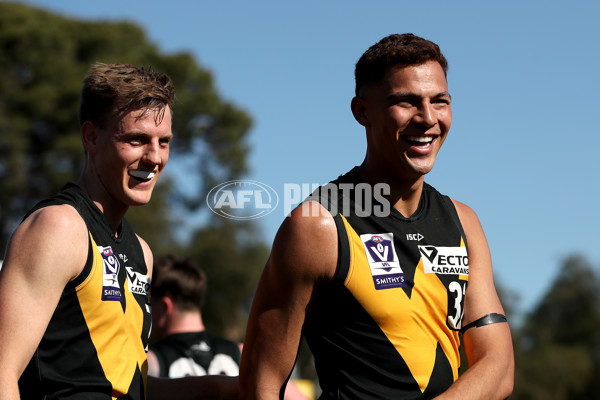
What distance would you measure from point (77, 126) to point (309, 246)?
27785mm

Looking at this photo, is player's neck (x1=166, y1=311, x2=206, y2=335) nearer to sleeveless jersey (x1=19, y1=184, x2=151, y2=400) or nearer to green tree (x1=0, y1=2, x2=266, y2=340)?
sleeveless jersey (x1=19, y1=184, x2=151, y2=400)

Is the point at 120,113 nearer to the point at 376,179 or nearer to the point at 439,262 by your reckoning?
the point at 376,179

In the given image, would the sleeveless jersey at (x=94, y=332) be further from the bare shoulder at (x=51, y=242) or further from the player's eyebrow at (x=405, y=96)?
the player's eyebrow at (x=405, y=96)

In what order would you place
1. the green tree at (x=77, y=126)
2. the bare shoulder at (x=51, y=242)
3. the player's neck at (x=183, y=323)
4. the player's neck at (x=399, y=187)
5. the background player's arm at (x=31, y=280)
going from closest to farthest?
the background player's arm at (x=31, y=280), the bare shoulder at (x=51, y=242), the player's neck at (x=399, y=187), the player's neck at (x=183, y=323), the green tree at (x=77, y=126)

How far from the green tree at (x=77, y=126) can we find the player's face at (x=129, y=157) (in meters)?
23.9

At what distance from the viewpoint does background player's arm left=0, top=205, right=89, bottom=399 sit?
2951 mm

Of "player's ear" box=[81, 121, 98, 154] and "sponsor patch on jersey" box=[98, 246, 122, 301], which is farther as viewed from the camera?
"player's ear" box=[81, 121, 98, 154]

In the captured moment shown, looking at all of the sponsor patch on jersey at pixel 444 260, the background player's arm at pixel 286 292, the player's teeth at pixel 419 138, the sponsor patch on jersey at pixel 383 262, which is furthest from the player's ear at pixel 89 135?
the sponsor patch on jersey at pixel 444 260

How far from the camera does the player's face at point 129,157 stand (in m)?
3.61

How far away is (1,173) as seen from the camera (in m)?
28.0

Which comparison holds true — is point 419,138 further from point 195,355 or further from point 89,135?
point 195,355

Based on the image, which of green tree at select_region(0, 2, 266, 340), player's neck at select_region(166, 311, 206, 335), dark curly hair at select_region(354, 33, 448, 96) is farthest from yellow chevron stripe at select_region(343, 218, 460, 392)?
green tree at select_region(0, 2, 266, 340)

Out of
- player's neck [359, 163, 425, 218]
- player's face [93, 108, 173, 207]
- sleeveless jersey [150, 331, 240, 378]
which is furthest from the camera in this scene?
sleeveless jersey [150, 331, 240, 378]

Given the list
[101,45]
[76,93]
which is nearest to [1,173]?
[76,93]
